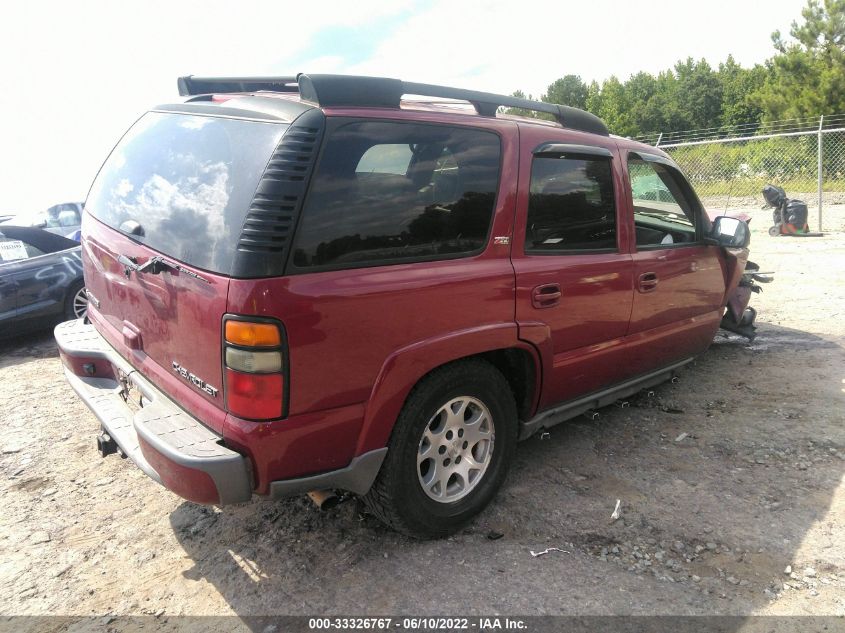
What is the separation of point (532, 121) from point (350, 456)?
6.74 feet

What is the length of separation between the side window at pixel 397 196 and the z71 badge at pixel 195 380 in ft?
1.97

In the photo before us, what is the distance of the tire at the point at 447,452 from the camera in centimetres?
255

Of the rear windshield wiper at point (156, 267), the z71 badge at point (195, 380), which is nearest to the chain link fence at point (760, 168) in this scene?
the rear windshield wiper at point (156, 267)

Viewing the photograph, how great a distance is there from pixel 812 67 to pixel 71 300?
32128mm

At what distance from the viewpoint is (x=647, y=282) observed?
3592 millimetres

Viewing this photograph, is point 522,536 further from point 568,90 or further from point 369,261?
point 568,90

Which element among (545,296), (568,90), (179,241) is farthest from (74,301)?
(568,90)

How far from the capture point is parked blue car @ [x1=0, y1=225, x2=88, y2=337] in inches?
233

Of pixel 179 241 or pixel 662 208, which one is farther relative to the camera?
pixel 662 208

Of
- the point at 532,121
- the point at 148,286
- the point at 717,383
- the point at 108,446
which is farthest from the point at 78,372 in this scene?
the point at 717,383

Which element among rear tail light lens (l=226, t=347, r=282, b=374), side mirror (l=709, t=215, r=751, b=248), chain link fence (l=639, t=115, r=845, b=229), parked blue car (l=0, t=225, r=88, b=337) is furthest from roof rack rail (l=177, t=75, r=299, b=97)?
chain link fence (l=639, t=115, r=845, b=229)

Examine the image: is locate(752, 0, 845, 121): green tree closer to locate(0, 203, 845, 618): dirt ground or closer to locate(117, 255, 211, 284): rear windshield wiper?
locate(0, 203, 845, 618): dirt ground

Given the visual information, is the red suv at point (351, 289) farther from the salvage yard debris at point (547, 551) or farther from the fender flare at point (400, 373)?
the salvage yard debris at point (547, 551)

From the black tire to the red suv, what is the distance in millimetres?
3399
